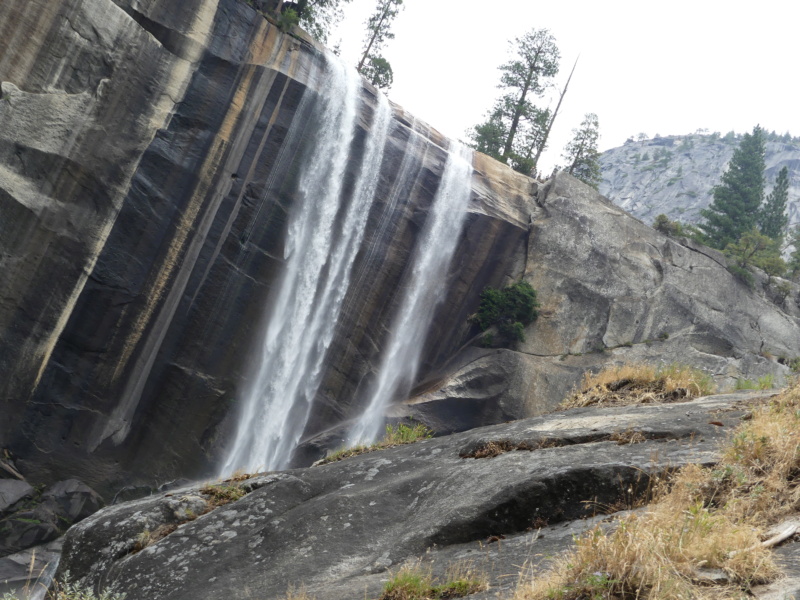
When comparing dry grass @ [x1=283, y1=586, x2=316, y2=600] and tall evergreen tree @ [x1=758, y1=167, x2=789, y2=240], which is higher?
tall evergreen tree @ [x1=758, y1=167, x2=789, y2=240]

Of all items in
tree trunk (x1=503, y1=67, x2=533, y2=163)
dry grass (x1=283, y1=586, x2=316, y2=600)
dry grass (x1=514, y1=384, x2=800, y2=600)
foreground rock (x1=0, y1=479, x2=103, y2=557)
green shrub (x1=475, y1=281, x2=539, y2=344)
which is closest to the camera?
dry grass (x1=514, y1=384, x2=800, y2=600)

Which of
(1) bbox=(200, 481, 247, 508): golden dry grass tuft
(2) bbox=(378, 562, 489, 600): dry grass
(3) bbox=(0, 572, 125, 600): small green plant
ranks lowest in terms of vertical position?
(3) bbox=(0, 572, 125, 600): small green plant

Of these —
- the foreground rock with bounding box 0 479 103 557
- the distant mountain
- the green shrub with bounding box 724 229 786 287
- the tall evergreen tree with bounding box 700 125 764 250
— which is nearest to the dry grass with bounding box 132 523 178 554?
the foreground rock with bounding box 0 479 103 557

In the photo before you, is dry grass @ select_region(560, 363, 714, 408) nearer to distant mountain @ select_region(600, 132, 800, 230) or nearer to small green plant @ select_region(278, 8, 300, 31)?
small green plant @ select_region(278, 8, 300, 31)

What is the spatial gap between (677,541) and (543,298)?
2090 cm

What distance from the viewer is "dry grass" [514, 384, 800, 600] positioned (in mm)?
3621

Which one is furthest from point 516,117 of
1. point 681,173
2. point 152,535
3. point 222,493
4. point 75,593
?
point 681,173

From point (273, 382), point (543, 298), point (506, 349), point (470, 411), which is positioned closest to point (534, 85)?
point (543, 298)

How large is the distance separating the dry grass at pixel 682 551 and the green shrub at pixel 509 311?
17978 millimetres

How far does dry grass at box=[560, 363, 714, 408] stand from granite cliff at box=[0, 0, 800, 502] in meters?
10.4

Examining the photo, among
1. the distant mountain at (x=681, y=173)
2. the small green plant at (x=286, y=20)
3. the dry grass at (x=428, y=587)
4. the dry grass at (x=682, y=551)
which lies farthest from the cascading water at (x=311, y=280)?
the distant mountain at (x=681, y=173)

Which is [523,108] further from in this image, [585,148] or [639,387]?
[639,387]

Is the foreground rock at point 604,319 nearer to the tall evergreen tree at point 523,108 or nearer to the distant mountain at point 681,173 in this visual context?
the tall evergreen tree at point 523,108

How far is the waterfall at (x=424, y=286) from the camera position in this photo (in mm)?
22047
